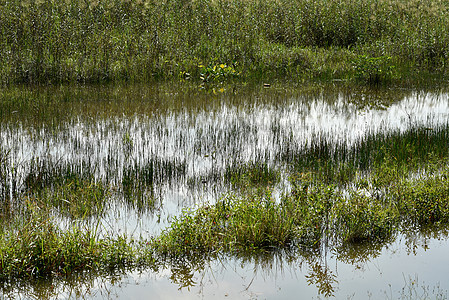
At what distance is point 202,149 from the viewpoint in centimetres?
821

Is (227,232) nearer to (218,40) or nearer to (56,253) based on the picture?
(56,253)

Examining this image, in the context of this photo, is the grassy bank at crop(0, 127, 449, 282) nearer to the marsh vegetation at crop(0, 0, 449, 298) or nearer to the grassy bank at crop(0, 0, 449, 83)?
the marsh vegetation at crop(0, 0, 449, 298)

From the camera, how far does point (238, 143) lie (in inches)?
334

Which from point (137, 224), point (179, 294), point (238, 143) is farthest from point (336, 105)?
point (179, 294)

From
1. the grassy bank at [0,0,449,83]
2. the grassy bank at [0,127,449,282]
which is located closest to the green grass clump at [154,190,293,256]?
the grassy bank at [0,127,449,282]

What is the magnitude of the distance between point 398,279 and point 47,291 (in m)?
3.13

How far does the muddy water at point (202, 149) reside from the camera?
449 cm

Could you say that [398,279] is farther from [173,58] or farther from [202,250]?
[173,58]

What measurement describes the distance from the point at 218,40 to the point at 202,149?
367 inches

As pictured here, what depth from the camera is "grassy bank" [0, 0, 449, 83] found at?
1449 cm

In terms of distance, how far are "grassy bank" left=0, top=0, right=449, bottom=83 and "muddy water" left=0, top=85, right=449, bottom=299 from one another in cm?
146

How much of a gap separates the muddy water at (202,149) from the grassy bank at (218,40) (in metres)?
1.46

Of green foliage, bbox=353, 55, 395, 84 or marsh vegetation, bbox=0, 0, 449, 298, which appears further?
green foliage, bbox=353, 55, 395, 84

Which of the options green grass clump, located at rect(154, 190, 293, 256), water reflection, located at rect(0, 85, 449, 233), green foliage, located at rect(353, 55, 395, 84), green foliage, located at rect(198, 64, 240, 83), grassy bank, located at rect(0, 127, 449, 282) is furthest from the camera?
green foliage, located at rect(198, 64, 240, 83)
